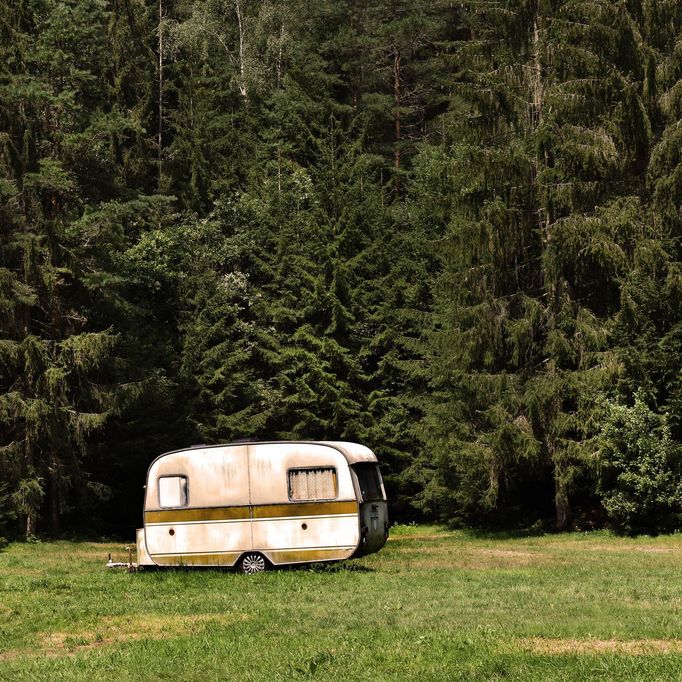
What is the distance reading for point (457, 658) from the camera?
10.6 meters

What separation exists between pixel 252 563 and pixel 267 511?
1.20 meters

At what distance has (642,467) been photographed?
101 ft

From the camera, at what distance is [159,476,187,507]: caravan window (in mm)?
21750

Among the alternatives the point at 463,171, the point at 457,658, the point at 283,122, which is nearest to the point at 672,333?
the point at 463,171

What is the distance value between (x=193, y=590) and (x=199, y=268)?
96.7ft

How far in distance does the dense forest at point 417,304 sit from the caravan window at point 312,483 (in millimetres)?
13137

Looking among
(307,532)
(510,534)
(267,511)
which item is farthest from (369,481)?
(510,534)

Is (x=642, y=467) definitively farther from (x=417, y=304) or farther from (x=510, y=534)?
(x=417, y=304)

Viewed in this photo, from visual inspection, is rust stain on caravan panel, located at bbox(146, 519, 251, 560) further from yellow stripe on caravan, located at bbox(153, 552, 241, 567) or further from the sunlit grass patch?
the sunlit grass patch

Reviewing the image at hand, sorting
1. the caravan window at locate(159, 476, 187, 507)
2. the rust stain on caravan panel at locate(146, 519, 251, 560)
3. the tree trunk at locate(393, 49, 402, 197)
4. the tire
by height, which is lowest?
the tire

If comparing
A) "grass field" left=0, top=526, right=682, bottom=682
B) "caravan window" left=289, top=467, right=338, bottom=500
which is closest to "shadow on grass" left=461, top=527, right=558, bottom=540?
"grass field" left=0, top=526, right=682, bottom=682

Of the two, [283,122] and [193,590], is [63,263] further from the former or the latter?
[283,122]

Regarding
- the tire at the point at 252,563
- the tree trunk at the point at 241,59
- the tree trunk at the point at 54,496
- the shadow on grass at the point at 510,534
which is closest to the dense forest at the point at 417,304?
the tree trunk at the point at 54,496

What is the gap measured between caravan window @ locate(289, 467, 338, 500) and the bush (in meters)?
13.3
